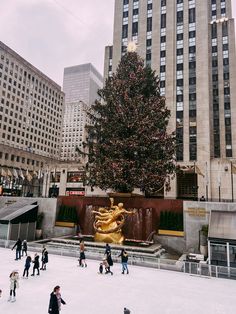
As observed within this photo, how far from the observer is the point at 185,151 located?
53.2m

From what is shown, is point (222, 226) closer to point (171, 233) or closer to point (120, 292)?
point (171, 233)

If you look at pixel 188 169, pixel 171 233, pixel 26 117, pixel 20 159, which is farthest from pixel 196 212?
pixel 26 117

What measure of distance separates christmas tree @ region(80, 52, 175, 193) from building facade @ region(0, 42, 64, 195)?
154ft

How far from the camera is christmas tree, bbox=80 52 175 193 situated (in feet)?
99.4

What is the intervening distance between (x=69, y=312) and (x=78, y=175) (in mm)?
58545

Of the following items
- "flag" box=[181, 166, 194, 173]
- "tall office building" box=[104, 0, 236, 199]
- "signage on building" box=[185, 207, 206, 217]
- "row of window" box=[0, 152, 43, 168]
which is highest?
"tall office building" box=[104, 0, 236, 199]

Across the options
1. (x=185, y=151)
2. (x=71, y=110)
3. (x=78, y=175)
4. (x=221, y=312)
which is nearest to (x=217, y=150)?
(x=185, y=151)

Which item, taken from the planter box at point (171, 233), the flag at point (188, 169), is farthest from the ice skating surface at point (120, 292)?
the flag at point (188, 169)

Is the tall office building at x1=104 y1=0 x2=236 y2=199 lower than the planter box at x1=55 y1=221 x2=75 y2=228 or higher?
higher

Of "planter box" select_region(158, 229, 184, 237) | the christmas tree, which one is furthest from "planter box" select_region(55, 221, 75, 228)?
"planter box" select_region(158, 229, 184, 237)

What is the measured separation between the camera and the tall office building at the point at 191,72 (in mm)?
51438

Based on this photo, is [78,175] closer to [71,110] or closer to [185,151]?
[185,151]

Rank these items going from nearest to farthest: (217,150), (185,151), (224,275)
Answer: (224,275)
(185,151)
(217,150)

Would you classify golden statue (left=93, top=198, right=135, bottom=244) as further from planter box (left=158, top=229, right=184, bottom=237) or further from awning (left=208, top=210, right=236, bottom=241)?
awning (left=208, top=210, right=236, bottom=241)
